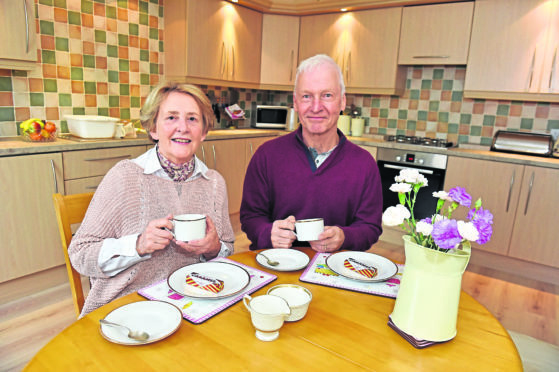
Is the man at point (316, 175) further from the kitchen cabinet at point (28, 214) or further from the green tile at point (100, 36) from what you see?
the green tile at point (100, 36)

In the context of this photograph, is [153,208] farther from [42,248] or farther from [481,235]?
[42,248]

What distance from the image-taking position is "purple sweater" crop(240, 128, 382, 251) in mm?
1605

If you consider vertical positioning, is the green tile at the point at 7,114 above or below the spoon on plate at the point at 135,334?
above

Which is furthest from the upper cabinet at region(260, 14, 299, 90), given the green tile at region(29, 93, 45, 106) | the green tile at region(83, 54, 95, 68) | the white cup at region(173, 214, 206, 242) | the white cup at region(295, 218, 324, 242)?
the white cup at region(173, 214, 206, 242)

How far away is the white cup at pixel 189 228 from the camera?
1.00 meters

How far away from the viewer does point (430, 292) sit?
79 centimetres

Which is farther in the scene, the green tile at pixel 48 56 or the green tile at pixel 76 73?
the green tile at pixel 76 73

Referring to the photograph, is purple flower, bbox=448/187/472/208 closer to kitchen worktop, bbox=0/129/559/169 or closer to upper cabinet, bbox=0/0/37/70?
kitchen worktop, bbox=0/129/559/169

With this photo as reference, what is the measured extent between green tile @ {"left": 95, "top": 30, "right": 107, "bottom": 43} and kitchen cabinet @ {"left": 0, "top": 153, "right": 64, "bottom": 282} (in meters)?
1.21

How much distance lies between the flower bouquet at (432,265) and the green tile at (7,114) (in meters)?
2.84

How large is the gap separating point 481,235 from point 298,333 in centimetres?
42

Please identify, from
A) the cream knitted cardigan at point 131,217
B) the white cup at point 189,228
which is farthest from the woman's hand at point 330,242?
the white cup at point 189,228

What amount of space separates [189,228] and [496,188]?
9.15ft

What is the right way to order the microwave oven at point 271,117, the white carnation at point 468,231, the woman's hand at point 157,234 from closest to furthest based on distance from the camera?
the white carnation at point 468,231 < the woman's hand at point 157,234 < the microwave oven at point 271,117
